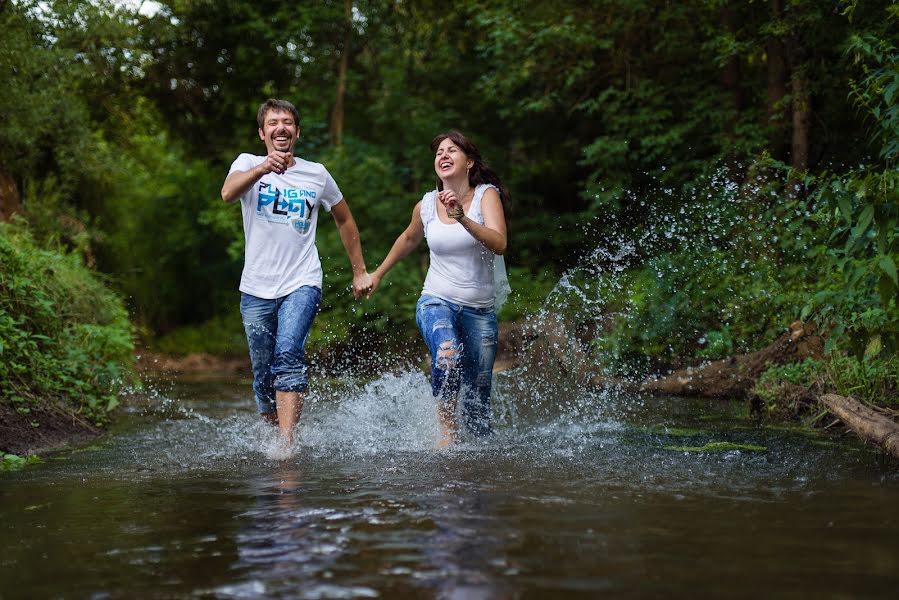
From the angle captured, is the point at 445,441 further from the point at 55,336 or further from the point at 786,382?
the point at 55,336

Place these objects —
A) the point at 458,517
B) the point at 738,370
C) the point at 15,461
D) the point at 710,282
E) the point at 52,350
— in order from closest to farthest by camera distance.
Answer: the point at 458,517, the point at 15,461, the point at 52,350, the point at 738,370, the point at 710,282

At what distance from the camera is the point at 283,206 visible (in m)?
6.99

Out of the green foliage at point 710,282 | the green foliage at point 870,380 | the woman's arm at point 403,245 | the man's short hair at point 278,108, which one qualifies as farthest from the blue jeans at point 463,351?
the green foliage at point 710,282

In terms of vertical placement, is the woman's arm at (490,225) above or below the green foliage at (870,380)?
above

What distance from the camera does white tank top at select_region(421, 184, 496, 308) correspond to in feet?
23.0

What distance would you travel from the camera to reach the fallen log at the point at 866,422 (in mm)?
6207

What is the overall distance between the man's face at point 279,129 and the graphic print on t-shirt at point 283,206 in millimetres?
281

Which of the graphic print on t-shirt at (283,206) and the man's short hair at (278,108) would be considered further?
the man's short hair at (278,108)

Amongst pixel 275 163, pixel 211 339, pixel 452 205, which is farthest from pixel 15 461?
pixel 211 339

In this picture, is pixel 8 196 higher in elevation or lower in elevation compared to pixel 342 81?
lower

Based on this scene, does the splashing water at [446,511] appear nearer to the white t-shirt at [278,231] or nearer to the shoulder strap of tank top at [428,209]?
the white t-shirt at [278,231]

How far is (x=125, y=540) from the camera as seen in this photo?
4.32 meters

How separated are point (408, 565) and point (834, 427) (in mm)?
5209

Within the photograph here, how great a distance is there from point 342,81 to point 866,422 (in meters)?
17.9
